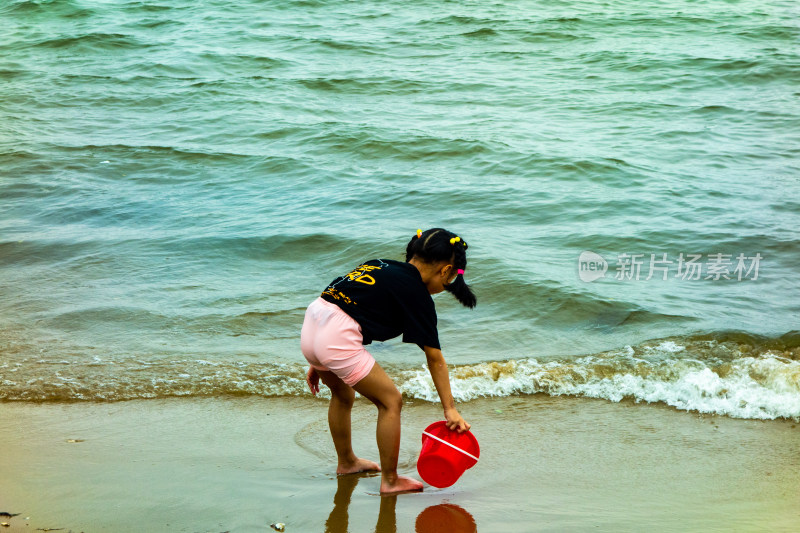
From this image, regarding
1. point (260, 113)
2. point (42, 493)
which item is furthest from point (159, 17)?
point (42, 493)

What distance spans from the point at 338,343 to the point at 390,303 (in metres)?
0.27

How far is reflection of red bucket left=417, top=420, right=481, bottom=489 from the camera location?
3.32 meters

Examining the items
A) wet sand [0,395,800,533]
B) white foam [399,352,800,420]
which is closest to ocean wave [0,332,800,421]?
white foam [399,352,800,420]

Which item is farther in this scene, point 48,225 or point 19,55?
point 19,55

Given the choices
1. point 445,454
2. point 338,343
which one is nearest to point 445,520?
point 445,454

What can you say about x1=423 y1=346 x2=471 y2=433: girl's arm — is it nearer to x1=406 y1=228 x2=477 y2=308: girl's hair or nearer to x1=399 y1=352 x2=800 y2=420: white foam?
x1=406 y1=228 x2=477 y2=308: girl's hair

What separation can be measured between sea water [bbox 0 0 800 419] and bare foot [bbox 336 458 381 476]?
45.6 inches

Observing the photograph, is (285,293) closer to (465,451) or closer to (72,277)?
(72,277)

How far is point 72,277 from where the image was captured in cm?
682

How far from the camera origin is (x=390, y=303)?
3373mm

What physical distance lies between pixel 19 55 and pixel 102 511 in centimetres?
1512

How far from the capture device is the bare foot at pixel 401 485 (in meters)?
3.43

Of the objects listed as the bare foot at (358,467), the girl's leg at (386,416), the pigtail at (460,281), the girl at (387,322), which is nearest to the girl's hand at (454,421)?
the girl at (387,322)

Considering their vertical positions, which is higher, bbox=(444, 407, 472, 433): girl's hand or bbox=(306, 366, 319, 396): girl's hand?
bbox=(444, 407, 472, 433): girl's hand
